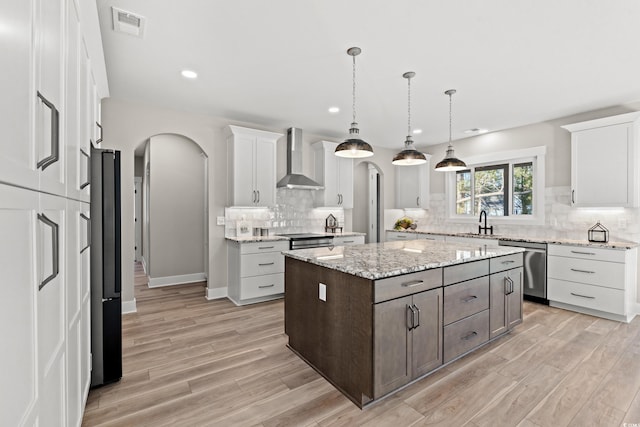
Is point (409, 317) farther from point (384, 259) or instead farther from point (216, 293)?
point (216, 293)

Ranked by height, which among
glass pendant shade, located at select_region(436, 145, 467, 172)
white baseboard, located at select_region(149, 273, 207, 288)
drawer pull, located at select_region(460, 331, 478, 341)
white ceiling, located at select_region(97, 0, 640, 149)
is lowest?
white baseboard, located at select_region(149, 273, 207, 288)

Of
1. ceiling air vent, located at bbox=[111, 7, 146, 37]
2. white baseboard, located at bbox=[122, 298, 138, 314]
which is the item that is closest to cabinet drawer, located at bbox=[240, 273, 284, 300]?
white baseboard, located at bbox=[122, 298, 138, 314]

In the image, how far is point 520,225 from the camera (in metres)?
4.99

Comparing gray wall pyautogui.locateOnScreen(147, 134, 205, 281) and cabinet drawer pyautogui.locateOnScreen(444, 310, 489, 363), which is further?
gray wall pyautogui.locateOnScreen(147, 134, 205, 281)

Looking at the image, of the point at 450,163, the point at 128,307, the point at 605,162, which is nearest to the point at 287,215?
the point at 128,307

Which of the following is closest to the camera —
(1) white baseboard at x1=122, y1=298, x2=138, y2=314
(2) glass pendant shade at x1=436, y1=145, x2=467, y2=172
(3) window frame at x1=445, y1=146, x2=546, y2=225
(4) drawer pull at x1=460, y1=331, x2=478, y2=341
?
(4) drawer pull at x1=460, y1=331, x2=478, y2=341

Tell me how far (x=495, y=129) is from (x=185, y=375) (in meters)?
5.53

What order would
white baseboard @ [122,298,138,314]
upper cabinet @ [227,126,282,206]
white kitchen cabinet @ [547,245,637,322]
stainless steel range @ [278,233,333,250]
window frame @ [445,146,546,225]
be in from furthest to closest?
window frame @ [445,146,546,225] < stainless steel range @ [278,233,333,250] < upper cabinet @ [227,126,282,206] < white baseboard @ [122,298,138,314] < white kitchen cabinet @ [547,245,637,322]

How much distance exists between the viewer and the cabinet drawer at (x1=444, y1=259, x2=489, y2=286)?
2.40m

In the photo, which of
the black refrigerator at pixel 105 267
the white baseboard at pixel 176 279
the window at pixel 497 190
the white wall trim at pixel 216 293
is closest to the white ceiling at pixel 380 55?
the window at pixel 497 190

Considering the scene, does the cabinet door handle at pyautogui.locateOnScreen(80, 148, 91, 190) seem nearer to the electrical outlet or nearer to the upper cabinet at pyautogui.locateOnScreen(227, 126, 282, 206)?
the electrical outlet

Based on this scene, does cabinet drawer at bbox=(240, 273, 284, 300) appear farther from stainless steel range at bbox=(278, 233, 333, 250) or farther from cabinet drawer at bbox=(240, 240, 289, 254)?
stainless steel range at bbox=(278, 233, 333, 250)

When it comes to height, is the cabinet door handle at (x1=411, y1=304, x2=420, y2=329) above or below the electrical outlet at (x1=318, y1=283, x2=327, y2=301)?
below

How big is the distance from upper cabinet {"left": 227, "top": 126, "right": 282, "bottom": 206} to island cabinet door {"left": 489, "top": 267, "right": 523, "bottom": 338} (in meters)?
3.12
